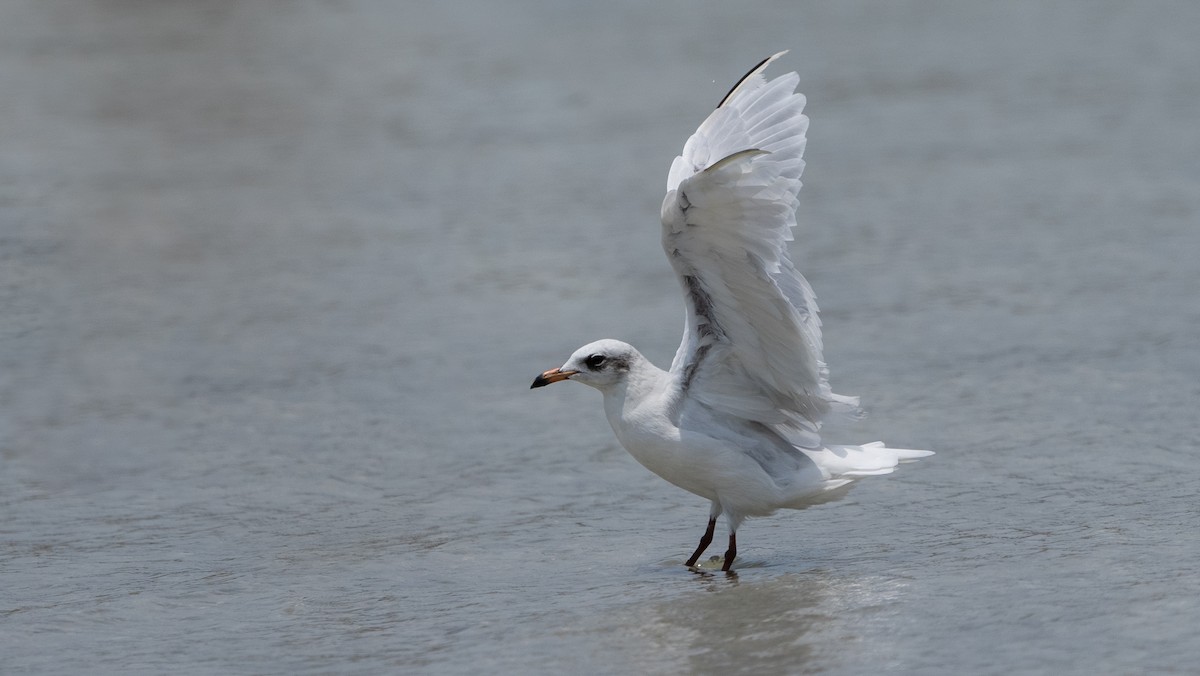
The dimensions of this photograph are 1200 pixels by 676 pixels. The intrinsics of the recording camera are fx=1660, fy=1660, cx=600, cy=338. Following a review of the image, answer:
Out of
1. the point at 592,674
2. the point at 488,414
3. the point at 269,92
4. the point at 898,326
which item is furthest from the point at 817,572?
the point at 269,92

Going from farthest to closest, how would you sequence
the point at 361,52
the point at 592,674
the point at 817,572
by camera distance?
the point at 361,52 < the point at 817,572 < the point at 592,674

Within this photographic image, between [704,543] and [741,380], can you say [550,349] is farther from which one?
[704,543]

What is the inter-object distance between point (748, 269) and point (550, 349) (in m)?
3.12

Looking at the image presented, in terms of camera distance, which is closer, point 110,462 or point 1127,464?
point 1127,464

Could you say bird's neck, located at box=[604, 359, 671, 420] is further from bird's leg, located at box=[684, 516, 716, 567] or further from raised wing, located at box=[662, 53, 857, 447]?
bird's leg, located at box=[684, 516, 716, 567]

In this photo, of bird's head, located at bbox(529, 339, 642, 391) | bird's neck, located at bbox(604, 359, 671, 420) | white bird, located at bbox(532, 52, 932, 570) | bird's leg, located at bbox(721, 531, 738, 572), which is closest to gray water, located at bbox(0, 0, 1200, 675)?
bird's leg, located at bbox(721, 531, 738, 572)

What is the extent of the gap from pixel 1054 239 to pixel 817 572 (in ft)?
16.5

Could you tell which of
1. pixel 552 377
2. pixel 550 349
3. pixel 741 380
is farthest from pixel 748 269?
pixel 550 349

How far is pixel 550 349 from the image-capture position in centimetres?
859

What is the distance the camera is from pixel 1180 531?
5.66m

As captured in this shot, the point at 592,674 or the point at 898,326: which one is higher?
the point at 898,326

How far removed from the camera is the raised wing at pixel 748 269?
5.45m

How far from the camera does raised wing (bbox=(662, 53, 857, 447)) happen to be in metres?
5.45

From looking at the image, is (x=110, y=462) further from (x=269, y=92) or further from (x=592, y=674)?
(x=269, y=92)
